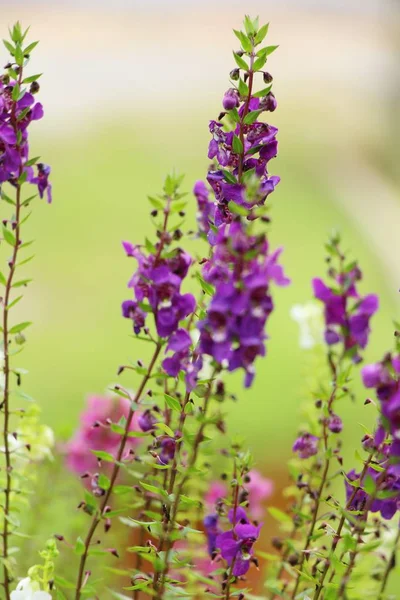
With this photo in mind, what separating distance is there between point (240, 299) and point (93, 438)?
0.74m

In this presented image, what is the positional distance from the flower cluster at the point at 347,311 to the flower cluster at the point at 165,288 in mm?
88

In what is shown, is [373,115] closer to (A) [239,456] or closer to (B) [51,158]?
(B) [51,158]

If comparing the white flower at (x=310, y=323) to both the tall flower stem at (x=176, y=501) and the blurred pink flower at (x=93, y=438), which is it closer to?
the blurred pink flower at (x=93, y=438)

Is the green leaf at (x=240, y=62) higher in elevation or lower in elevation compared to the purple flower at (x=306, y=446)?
higher

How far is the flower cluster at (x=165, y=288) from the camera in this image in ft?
1.61

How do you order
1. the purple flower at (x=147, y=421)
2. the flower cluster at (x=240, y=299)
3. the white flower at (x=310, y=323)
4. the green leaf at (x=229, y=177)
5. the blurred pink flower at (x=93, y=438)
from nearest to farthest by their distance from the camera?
the flower cluster at (x=240, y=299)
the green leaf at (x=229, y=177)
the purple flower at (x=147, y=421)
the white flower at (x=310, y=323)
the blurred pink flower at (x=93, y=438)

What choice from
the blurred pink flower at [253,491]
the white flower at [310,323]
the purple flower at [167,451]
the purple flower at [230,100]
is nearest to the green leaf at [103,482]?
the purple flower at [167,451]

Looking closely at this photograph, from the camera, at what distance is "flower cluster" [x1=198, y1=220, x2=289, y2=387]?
16.8 inches

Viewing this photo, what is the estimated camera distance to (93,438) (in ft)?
3.68

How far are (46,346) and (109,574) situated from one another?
129 cm

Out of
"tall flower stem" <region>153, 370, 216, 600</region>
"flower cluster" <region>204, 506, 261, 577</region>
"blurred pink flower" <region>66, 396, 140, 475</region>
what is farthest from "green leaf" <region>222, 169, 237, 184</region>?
"blurred pink flower" <region>66, 396, 140, 475</region>

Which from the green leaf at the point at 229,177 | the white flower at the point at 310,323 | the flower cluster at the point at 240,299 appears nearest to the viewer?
the flower cluster at the point at 240,299

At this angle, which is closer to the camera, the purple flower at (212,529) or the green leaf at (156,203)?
the green leaf at (156,203)

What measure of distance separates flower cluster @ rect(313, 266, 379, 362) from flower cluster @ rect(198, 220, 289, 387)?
29 millimetres
